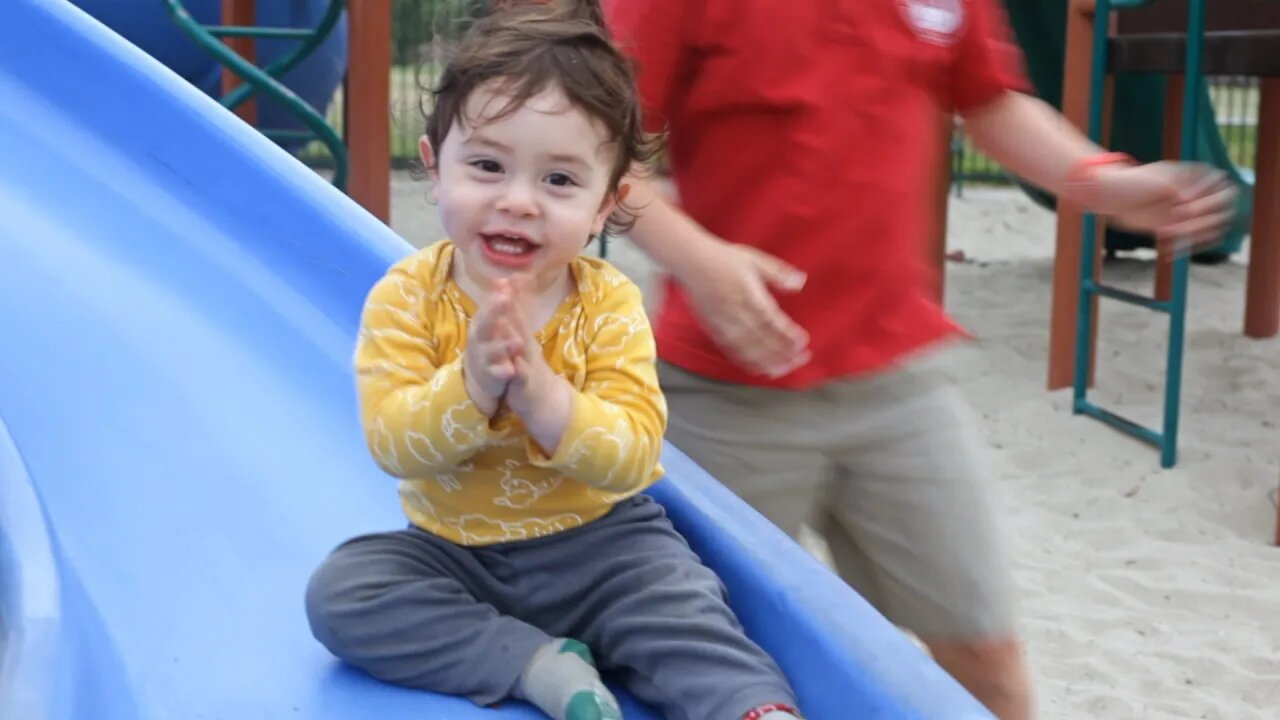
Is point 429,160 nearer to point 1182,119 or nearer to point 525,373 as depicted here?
point 525,373

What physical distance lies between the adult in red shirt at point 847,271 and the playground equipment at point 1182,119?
2.58 m

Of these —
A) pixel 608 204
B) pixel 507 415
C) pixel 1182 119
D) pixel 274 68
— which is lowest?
pixel 1182 119

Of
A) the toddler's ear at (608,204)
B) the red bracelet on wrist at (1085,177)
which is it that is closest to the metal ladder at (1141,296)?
the red bracelet on wrist at (1085,177)

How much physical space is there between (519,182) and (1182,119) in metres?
3.75

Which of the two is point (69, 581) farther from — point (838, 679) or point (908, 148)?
point (908, 148)

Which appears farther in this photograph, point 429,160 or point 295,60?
point 295,60

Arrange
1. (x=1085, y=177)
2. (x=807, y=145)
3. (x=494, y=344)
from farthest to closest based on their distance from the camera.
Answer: (x=1085, y=177), (x=807, y=145), (x=494, y=344)

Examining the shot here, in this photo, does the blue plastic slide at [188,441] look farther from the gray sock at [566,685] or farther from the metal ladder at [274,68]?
the metal ladder at [274,68]

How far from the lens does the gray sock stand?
49.2 inches

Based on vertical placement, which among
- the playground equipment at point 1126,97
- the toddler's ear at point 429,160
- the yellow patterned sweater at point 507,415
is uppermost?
the toddler's ear at point 429,160

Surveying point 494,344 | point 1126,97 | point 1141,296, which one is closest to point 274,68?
point 1141,296

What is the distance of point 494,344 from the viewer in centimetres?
118

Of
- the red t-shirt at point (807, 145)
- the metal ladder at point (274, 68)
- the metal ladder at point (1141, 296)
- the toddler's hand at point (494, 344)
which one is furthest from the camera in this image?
the metal ladder at point (1141, 296)

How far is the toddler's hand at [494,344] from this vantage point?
46.0 inches
